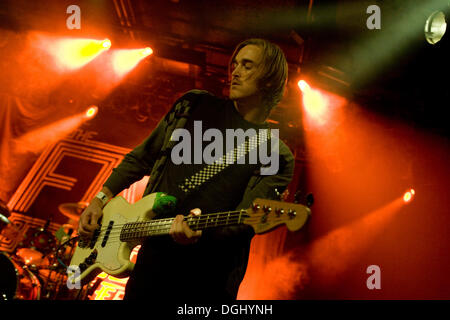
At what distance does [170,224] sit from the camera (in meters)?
1.85

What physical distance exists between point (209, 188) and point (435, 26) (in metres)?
5.08

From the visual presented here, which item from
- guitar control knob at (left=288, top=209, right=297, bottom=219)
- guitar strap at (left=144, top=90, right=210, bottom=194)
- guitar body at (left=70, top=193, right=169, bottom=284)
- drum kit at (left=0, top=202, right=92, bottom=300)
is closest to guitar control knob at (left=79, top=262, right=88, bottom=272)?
guitar body at (left=70, top=193, right=169, bottom=284)

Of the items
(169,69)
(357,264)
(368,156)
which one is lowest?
(357,264)

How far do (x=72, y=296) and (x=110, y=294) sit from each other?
1072 millimetres

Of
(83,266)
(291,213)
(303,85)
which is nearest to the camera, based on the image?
(291,213)

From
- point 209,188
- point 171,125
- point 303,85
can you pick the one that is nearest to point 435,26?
point 303,85

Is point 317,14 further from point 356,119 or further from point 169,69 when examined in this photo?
point 169,69

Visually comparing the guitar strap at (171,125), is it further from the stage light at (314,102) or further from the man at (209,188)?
the stage light at (314,102)

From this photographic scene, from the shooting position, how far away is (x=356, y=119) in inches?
305

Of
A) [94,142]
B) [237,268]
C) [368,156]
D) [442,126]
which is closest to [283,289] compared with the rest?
[368,156]

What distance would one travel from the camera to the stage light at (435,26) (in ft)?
16.1

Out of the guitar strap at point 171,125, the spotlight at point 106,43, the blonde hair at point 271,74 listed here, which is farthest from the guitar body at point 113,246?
the spotlight at point 106,43

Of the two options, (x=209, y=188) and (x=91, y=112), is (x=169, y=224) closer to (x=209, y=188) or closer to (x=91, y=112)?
(x=209, y=188)

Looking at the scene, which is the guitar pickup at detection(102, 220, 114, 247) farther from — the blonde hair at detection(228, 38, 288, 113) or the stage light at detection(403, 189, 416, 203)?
the stage light at detection(403, 189, 416, 203)
